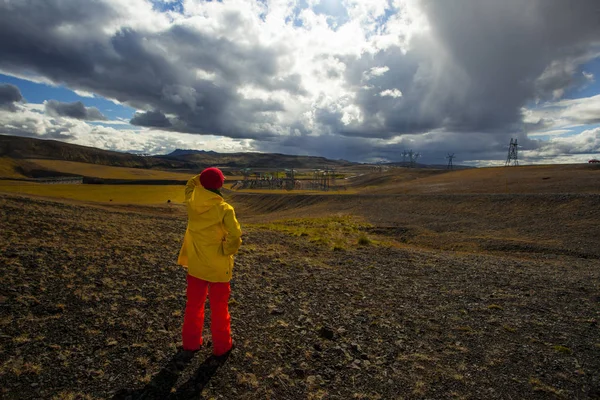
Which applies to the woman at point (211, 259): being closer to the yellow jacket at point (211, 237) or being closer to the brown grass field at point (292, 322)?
the yellow jacket at point (211, 237)

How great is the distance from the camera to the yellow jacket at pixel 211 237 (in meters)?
5.14

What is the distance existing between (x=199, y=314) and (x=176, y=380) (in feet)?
3.17

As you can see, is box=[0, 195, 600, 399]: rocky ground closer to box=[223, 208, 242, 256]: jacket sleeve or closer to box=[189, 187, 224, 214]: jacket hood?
box=[223, 208, 242, 256]: jacket sleeve

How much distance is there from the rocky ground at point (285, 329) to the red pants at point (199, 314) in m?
0.23

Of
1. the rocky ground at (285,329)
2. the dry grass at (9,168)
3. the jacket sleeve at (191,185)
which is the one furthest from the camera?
the dry grass at (9,168)

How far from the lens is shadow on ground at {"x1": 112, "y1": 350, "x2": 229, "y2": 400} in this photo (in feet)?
14.0

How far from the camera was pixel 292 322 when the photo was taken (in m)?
6.69

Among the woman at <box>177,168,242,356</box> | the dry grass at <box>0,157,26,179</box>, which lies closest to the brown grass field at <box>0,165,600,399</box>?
the woman at <box>177,168,242,356</box>

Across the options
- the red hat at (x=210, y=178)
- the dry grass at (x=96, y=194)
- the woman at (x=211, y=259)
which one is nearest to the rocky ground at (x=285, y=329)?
the woman at (x=211, y=259)

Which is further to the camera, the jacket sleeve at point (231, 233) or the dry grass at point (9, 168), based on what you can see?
the dry grass at point (9, 168)

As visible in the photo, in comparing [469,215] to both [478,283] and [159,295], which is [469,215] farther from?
[159,295]

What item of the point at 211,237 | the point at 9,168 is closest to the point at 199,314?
the point at 211,237

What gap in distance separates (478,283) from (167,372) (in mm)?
8947

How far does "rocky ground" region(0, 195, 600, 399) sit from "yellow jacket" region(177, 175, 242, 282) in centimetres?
136
